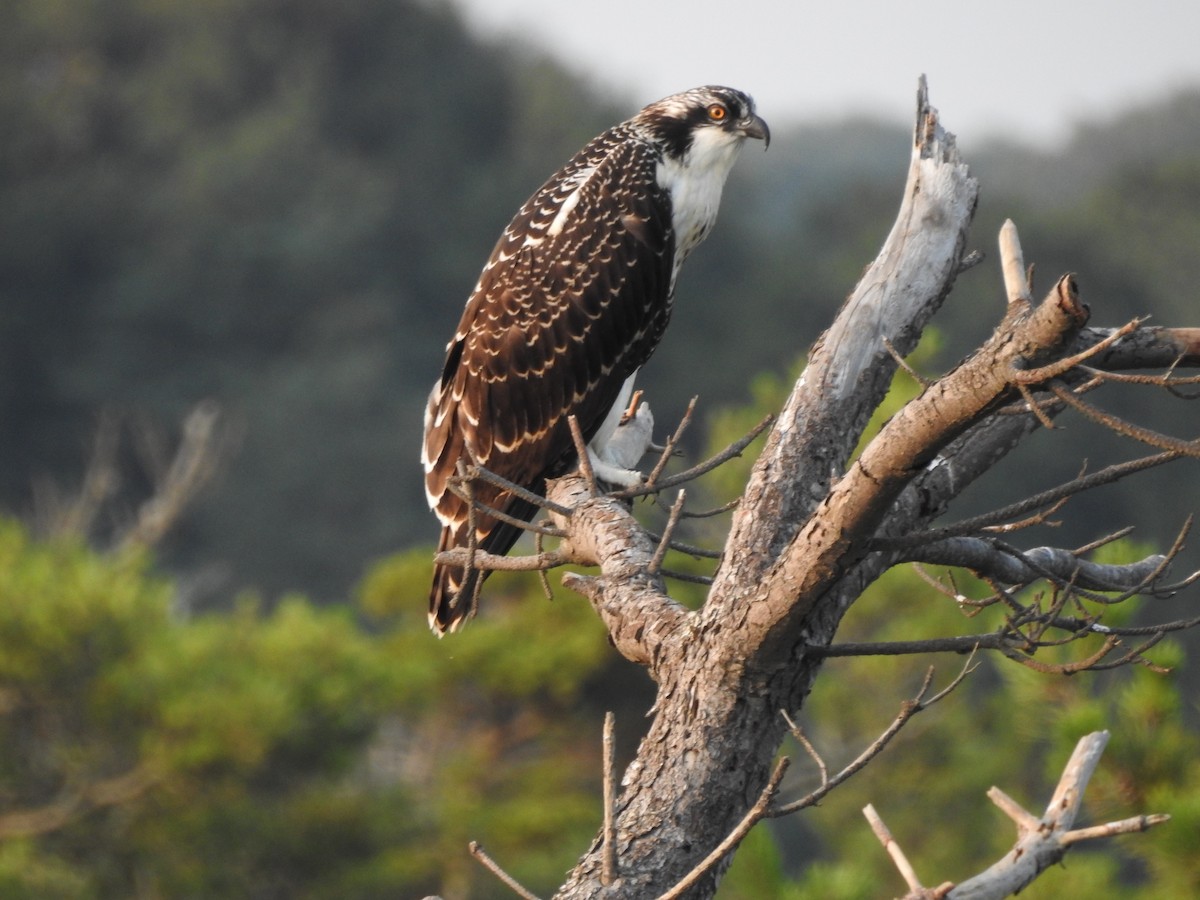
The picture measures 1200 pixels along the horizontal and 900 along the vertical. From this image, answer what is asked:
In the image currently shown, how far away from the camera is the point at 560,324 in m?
5.57

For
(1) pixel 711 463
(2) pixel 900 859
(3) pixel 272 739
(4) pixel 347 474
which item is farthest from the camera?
Answer: (4) pixel 347 474

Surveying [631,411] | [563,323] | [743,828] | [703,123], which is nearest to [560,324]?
[563,323]

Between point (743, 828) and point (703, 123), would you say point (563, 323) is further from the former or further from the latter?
point (743, 828)

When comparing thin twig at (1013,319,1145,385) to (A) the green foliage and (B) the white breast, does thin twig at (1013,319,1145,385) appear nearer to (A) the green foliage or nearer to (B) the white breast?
(B) the white breast

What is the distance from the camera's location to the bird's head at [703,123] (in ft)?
19.0

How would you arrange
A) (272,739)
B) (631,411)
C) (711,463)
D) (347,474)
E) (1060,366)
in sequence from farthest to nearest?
(347,474) → (272,739) → (631,411) → (711,463) → (1060,366)

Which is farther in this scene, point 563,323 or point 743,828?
point 563,323

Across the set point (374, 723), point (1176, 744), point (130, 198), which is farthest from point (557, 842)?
point (130, 198)

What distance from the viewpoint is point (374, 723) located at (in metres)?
12.9

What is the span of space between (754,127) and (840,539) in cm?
316

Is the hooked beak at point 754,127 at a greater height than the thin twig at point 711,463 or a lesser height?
greater

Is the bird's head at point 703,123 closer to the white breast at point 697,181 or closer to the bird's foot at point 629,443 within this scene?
the white breast at point 697,181

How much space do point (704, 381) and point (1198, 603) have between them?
44.8 feet

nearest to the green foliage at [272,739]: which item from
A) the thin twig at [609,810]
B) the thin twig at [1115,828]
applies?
the thin twig at [609,810]
